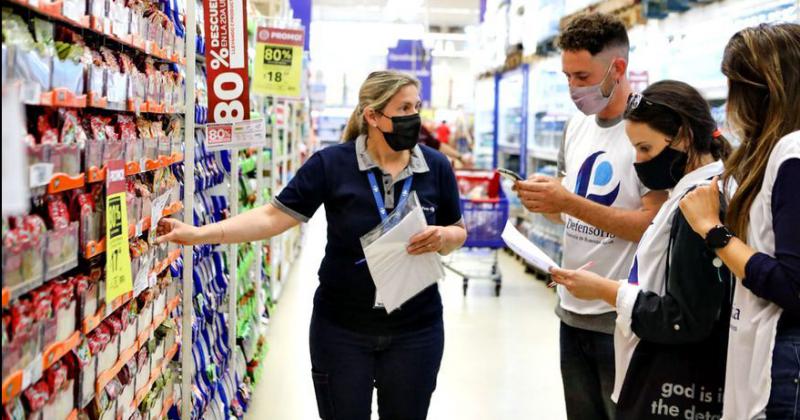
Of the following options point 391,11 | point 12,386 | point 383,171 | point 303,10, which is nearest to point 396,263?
point 383,171

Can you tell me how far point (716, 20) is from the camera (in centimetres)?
550

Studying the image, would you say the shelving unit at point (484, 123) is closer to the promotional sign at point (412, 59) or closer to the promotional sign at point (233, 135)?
the promotional sign at point (412, 59)

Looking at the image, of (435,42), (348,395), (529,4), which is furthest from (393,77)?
(435,42)

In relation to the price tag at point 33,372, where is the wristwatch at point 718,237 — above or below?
above

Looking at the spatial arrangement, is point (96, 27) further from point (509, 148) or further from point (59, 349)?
point (509, 148)

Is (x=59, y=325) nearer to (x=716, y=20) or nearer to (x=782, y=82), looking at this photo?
(x=782, y=82)

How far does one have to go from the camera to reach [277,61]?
562cm

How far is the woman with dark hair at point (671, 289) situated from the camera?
2027mm

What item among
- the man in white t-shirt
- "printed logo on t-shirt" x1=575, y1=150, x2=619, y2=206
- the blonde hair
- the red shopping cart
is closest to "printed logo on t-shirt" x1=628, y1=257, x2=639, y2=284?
the man in white t-shirt

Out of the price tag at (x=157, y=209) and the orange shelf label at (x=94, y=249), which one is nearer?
the orange shelf label at (x=94, y=249)

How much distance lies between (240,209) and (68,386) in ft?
9.85

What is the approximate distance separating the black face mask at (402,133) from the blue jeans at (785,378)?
56.1 inches

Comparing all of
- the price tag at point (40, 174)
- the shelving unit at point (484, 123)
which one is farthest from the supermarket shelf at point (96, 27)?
the shelving unit at point (484, 123)

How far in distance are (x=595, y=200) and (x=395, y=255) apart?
2.29 feet
